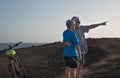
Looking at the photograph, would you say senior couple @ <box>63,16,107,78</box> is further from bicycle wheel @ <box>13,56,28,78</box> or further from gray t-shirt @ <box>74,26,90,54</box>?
bicycle wheel @ <box>13,56,28,78</box>

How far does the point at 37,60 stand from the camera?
73.2 ft

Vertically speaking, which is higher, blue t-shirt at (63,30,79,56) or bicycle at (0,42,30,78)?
blue t-shirt at (63,30,79,56)

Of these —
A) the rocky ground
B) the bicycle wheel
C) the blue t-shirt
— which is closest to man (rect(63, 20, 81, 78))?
the blue t-shirt

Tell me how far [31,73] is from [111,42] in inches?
425

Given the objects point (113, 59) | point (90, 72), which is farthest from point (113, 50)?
point (90, 72)

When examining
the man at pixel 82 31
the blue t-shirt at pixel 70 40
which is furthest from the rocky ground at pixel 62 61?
the blue t-shirt at pixel 70 40

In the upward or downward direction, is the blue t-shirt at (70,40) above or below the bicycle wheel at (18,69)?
above

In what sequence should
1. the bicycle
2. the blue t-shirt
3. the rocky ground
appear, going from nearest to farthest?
the blue t-shirt < the bicycle < the rocky ground

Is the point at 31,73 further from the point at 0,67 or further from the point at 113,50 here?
the point at 113,50

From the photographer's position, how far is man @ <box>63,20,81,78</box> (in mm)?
11617

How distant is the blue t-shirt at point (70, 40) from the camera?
11602 mm

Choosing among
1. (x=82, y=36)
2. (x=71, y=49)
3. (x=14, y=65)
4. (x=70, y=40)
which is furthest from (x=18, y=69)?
(x=70, y=40)

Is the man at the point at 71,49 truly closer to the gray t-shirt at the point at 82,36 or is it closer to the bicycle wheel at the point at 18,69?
the gray t-shirt at the point at 82,36

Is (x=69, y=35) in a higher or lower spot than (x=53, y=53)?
higher
